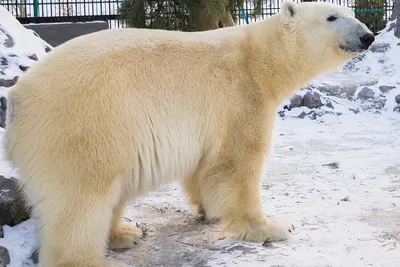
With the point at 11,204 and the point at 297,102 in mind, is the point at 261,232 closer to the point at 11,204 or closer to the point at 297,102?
the point at 11,204

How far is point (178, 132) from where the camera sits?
2.71 metres

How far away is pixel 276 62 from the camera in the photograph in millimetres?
3014

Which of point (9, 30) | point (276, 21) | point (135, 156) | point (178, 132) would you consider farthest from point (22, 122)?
point (9, 30)

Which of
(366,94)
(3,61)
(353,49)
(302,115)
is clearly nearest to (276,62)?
(353,49)

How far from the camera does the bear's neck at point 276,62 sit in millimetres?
2979

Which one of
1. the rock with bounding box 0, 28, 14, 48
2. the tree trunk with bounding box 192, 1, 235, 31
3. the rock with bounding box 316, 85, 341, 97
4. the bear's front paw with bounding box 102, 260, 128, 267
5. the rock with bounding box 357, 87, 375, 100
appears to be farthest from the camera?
the tree trunk with bounding box 192, 1, 235, 31

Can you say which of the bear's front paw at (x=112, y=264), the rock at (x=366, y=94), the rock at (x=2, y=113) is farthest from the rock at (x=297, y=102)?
the bear's front paw at (x=112, y=264)

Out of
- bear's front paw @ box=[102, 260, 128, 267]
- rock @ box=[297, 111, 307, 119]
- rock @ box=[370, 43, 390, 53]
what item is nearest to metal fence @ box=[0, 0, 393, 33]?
rock @ box=[370, 43, 390, 53]

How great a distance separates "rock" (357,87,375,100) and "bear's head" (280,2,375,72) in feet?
13.6

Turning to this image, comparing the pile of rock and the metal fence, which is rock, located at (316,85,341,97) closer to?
the metal fence

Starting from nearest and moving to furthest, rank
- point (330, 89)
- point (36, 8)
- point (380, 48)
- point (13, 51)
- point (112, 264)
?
point (112, 264)
point (13, 51)
point (330, 89)
point (380, 48)
point (36, 8)

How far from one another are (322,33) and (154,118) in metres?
1.03

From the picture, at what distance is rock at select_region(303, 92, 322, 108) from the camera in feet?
22.3

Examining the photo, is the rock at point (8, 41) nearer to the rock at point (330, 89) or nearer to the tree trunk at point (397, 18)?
the rock at point (330, 89)
